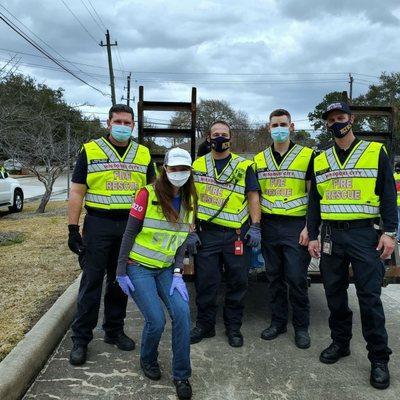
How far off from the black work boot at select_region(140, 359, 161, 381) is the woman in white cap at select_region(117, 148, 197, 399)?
5.3 inches

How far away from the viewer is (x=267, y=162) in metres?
4.37

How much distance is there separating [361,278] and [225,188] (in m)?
1.37

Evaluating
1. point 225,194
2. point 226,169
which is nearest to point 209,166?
point 226,169

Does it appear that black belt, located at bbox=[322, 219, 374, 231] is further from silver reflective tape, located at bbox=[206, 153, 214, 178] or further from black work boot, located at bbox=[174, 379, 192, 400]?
black work boot, located at bbox=[174, 379, 192, 400]

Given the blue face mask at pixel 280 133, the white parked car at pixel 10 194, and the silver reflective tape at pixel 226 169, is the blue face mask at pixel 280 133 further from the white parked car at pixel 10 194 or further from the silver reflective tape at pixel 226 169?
the white parked car at pixel 10 194

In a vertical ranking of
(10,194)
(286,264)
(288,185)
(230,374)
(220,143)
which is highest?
(220,143)

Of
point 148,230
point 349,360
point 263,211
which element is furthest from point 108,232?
point 349,360

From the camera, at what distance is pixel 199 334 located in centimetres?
429

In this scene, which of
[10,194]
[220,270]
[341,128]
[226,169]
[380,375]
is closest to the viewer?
[380,375]

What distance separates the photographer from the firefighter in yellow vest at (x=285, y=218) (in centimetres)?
420

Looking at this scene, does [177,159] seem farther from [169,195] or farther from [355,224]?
[355,224]

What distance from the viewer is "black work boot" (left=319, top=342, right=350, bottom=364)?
384 centimetres

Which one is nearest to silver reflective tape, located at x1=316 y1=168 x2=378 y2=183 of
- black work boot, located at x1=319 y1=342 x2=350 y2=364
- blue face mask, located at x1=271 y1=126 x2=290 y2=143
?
blue face mask, located at x1=271 y1=126 x2=290 y2=143

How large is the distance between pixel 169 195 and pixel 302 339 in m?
1.90
